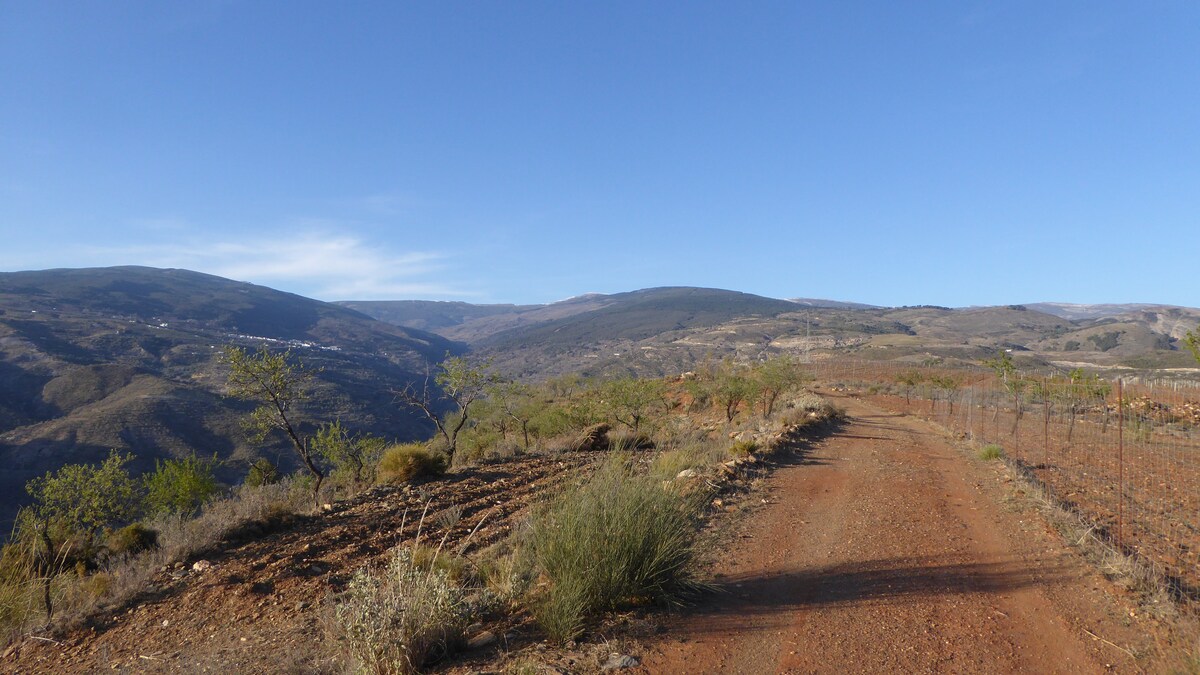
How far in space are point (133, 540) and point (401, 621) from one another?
7.35 metres

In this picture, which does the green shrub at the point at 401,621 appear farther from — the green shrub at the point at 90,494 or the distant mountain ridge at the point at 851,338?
the distant mountain ridge at the point at 851,338

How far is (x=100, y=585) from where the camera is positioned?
7594 millimetres

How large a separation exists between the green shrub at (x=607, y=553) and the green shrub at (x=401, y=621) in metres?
0.74

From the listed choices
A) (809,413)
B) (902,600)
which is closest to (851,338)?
(809,413)

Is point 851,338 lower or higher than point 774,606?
higher

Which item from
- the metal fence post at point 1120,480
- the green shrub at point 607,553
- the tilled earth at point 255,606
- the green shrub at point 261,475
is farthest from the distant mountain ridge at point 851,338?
the green shrub at point 607,553

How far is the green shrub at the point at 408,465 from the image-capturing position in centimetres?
1340

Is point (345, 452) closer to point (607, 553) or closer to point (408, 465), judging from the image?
point (408, 465)

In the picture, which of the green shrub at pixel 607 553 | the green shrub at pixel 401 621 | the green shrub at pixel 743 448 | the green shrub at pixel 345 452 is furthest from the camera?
the green shrub at pixel 345 452

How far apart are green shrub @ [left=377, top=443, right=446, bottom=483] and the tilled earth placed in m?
2.19

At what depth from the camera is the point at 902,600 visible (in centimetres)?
607

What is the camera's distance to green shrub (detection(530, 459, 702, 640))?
524 cm

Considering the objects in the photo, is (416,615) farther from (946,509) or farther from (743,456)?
(743,456)

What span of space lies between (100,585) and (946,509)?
11479mm
